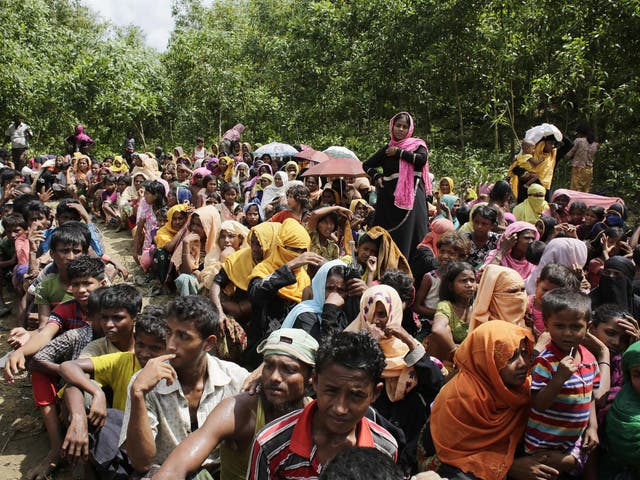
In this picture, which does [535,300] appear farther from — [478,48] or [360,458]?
[478,48]

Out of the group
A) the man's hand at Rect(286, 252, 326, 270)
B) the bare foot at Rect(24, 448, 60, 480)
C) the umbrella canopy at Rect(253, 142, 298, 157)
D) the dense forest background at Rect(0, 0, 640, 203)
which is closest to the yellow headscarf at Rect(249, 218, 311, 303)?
the man's hand at Rect(286, 252, 326, 270)

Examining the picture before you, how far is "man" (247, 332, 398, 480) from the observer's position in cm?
215

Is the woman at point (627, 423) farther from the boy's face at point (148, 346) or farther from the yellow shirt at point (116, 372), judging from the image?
the yellow shirt at point (116, 372)

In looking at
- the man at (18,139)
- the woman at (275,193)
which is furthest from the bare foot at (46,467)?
the man at (18,139)

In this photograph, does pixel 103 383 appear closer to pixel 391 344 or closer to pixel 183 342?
pixel 183 342

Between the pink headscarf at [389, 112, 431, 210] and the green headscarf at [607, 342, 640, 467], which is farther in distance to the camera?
the pink headscarf at [389, 112, 431, 210]

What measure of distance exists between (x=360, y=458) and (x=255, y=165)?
10607 mm

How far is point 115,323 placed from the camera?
3.36 m

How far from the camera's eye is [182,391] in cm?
278

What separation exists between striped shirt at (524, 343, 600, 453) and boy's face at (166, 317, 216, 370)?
5.44 ft

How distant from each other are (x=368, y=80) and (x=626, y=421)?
507 inches

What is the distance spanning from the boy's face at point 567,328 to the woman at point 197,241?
3860mm

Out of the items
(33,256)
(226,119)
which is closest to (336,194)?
(33,256)

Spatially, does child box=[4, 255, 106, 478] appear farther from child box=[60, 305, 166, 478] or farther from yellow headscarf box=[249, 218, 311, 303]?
yellow headscarf box=[249, 218, 311, 303]
